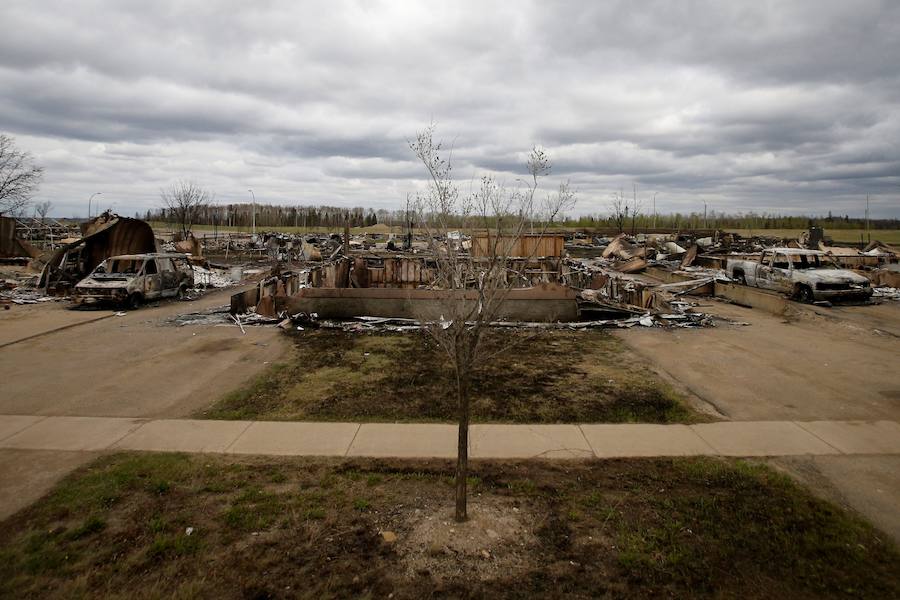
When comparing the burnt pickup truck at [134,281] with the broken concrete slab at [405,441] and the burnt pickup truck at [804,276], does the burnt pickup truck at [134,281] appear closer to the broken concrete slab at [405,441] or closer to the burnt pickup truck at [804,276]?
the broken concrete slab at [405,441]

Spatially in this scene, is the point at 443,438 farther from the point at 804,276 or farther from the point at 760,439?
the point at 804,276

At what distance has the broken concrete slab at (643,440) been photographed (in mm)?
6164

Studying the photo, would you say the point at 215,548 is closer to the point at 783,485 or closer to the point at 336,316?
the point at 783,485

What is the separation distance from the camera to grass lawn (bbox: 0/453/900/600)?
3.81 meters

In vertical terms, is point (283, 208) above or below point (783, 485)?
above

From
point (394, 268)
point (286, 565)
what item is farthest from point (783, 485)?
point (394, 268)

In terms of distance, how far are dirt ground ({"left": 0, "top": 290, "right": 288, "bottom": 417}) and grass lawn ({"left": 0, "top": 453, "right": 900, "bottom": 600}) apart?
2626mm

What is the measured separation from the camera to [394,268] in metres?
21.5

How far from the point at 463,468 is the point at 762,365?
819 centimetres

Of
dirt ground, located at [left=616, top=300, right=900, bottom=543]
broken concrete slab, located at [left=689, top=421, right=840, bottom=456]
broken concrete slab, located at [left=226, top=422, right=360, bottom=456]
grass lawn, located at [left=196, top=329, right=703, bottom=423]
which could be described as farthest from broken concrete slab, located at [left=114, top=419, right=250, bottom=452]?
dirt ground, located at [left=616, top=300, right=900, bottom=543]

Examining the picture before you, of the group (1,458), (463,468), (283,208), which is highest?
(283,208)

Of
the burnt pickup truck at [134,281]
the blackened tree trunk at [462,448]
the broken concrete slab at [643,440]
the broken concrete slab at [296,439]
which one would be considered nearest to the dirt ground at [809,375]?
the broken concrete slab at [643,440]

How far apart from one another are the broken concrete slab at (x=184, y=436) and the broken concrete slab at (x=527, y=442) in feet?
9.74

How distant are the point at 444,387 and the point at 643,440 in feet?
10.6
